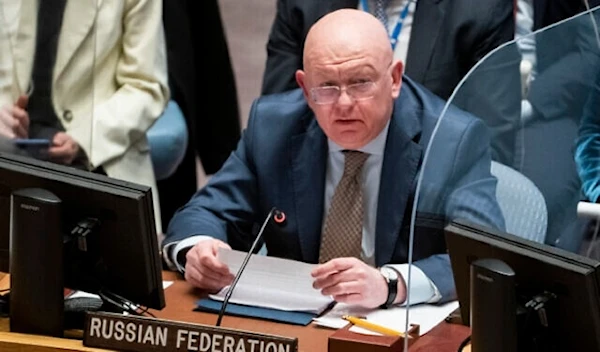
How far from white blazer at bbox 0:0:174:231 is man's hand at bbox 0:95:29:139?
3 centimetres

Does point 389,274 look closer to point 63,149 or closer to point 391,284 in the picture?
point 391,284

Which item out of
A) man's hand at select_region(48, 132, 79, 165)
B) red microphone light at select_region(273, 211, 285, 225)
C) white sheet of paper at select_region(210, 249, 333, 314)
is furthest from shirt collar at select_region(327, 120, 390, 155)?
man's hand at select_region(48, 132, 79, 165)

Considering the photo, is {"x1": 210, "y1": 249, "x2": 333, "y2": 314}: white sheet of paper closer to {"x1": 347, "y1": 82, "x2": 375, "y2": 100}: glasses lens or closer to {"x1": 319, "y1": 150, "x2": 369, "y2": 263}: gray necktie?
{"x1": 319, "y1": 150, "x2": 369, "y2": 263}: gray necktie

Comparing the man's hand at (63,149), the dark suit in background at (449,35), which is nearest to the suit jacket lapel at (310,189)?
the dark suit in background at (449,35)

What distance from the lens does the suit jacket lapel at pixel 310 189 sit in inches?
127

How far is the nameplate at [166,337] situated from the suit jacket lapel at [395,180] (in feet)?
2.29

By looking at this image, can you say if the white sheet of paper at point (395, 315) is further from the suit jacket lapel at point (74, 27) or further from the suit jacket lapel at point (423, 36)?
the suit jacket lapel at point (74, 27)

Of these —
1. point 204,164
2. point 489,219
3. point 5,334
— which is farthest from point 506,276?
point 204,164

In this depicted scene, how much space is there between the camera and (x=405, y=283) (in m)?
2.90

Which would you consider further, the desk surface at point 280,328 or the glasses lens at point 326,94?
the glasses lens at point 326,94

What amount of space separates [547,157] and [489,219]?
190 mm

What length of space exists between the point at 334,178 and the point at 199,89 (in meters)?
1.64

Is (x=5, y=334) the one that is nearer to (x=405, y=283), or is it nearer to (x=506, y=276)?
(x=405, y=283)

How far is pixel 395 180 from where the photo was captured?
3.12m
